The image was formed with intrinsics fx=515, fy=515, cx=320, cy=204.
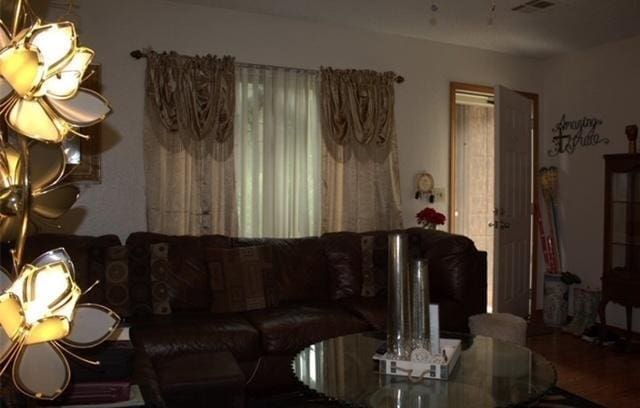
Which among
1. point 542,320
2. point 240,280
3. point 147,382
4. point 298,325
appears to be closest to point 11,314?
point 147,382

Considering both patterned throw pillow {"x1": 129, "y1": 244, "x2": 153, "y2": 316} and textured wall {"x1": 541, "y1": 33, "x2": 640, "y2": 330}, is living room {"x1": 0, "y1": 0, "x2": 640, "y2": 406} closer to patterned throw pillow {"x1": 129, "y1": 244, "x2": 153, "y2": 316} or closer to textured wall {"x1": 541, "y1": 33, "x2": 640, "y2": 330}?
textured wall {"x1": 541, "y1": 33, "x2": 640, "y2": 330}

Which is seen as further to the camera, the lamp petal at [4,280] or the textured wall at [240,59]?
the textured wall at [240,59]

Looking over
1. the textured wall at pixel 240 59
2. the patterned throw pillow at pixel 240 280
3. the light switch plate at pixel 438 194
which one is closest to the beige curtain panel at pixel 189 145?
the textured wall at pixel 240 59

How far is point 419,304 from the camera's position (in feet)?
6.39

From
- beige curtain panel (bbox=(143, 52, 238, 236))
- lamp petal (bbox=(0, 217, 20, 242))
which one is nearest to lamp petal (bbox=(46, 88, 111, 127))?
lamp petal (bbox=(0, 217, 20, 242))

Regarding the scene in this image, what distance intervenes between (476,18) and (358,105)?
1102 mm

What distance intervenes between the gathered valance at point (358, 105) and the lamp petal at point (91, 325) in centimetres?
364

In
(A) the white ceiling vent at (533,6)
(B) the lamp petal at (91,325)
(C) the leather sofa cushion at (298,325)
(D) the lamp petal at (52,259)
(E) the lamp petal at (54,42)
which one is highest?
(A) the white ceiling vent at (533,6)

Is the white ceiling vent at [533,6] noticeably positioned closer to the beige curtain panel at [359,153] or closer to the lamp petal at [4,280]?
the beige curtain panel at [359,153]

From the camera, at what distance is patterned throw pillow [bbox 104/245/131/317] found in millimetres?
3031

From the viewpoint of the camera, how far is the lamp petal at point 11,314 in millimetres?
414

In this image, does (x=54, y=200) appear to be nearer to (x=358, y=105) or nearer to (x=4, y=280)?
(x=4, y=280)

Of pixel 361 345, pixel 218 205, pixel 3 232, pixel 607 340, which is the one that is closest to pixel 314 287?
pixel 218 205

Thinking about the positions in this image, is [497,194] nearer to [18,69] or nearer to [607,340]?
[607,340]
